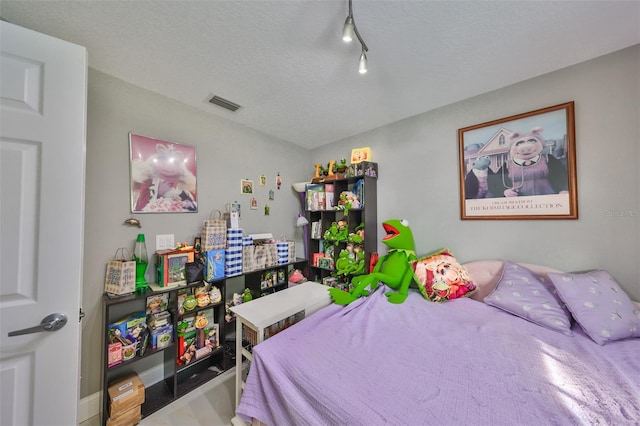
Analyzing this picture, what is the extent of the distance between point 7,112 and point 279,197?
207 centimetres

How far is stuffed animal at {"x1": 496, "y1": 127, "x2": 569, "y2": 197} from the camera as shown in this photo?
1569mm

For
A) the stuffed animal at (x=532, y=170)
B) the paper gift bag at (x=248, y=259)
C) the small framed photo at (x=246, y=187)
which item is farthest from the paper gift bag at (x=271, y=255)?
the stuffed animal at (x=532, y=170)

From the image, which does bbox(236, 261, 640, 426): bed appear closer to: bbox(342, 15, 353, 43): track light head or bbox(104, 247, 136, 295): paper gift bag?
bbox(104, 247, 136, 295): paper gift bag

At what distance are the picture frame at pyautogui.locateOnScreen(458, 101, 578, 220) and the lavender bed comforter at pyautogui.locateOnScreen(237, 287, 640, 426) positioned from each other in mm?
846

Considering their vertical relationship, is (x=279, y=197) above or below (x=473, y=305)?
above

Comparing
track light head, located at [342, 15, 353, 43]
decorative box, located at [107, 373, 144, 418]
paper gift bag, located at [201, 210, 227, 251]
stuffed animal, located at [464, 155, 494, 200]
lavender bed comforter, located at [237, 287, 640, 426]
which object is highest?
track light head, located at [342, 15, 353, 43]

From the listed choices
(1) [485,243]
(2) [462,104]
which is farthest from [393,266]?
(2) [462,104]

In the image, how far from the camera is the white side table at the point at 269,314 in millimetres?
1324

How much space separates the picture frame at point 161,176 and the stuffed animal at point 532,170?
8.96ft

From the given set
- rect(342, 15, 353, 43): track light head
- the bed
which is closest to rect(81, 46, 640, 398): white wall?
the bed

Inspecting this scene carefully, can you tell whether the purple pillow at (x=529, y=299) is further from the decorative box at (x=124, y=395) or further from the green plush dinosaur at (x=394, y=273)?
the decorative box at (x=124, y=395)

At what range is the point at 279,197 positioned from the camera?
2787 mm

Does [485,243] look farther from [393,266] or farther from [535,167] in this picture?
[393,266]

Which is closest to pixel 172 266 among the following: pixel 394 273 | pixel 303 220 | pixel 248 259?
pixel 248 259
